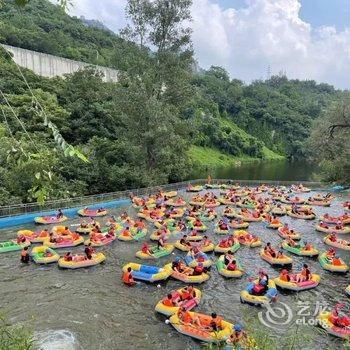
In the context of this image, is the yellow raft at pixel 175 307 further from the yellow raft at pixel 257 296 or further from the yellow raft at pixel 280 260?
the yellow raft at pixel 280 260

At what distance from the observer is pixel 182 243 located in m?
24.9

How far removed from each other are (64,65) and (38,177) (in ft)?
185

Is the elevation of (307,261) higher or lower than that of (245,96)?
lower

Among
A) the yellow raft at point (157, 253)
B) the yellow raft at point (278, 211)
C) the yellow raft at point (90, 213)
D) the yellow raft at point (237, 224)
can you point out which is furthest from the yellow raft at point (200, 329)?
the yellow raft at point (278, 211)

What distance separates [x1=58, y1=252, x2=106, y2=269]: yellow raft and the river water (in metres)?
0.31

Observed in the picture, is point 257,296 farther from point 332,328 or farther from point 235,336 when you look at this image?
point 235,336

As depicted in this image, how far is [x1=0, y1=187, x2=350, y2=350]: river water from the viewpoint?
587 inches

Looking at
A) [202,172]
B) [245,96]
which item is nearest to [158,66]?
[202,172]

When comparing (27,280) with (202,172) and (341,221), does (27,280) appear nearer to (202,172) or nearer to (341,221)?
(341,221)

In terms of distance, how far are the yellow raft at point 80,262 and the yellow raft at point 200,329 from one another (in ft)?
23.3

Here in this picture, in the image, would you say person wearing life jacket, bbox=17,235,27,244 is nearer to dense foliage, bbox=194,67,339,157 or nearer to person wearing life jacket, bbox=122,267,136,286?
person wearing life jacket, bbox=122,267,136,286

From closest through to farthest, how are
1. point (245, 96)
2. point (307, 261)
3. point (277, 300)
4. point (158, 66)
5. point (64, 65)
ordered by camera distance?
point (277, 300), point (307, 261), point (158, 66), point (64, 65), point (245, 96)

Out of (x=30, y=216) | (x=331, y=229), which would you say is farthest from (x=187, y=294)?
(x=331, y=229)

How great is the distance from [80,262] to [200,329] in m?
8.38
